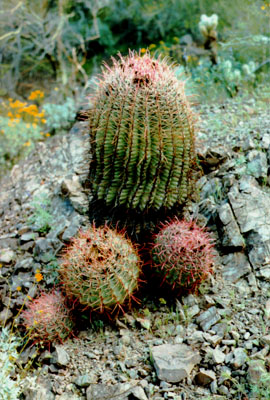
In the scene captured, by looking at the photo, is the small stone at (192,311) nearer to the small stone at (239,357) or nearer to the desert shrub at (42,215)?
the small stone at (239,357)

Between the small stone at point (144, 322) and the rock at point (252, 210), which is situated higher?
the rock at point (252, 210)

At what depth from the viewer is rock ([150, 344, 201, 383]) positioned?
2.77 m

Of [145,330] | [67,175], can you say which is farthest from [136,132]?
[67,175]

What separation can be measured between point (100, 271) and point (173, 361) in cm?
75

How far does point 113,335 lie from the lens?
Answer: 3271mm

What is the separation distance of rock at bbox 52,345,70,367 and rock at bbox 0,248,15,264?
3.67ft

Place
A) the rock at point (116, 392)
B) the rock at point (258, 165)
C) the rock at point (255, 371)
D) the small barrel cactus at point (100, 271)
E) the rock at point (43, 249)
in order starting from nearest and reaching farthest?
the rock at point (255, 371), the rock at point (116, 392), the small barrel cactus at point (100, 271), the rock at point (258, 165), the rock at point (43, 249)

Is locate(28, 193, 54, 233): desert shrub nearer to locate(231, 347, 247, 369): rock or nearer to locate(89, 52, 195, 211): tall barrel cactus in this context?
locate(89, 52, 195, 211): tall barrel cactus

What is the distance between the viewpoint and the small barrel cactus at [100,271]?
3006 millimetres

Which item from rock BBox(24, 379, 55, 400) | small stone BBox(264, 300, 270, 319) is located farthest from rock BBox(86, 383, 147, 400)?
small stone BBox(264, 300, 270, 319)

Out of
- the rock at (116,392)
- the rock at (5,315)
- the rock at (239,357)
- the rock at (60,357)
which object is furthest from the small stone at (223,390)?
the rock at (5,315)

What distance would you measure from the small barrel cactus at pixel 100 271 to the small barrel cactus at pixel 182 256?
0.21 meters

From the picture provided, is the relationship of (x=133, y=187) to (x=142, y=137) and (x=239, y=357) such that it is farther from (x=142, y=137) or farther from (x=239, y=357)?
(x=239, y=357)

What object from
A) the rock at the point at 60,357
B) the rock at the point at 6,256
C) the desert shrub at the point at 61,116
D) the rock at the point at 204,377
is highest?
the desert shrub at the point at 61,116
